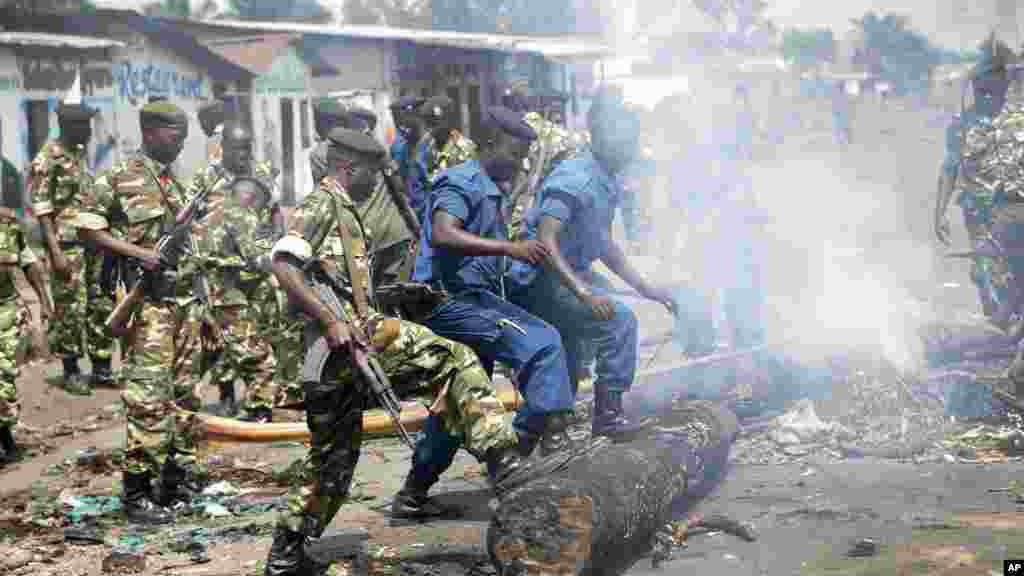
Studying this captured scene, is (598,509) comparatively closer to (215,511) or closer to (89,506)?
(215,511)

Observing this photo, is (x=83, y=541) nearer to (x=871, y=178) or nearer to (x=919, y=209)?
(x=919, y=209)

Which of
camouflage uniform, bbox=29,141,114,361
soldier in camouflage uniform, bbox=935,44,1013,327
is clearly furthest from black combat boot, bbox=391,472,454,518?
soldier in camouflage uniform, bbox=935,44,1013,327

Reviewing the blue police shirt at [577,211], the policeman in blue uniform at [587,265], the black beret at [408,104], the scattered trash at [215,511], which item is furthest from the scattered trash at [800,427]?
the black beret at [408,104]

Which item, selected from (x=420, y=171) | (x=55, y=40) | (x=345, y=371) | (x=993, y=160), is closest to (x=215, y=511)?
(x=345, y=371)

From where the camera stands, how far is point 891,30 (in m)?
68.4

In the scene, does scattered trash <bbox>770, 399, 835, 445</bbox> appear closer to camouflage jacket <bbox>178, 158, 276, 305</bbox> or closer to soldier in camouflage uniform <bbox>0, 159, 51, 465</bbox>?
camouflage jacket <bbox>178, 158, 276, 305</bbox>

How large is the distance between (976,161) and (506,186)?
12.3ft

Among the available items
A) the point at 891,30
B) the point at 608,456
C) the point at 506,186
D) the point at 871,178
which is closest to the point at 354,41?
the point at 871,178

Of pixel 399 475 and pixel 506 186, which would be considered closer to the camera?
pixel 399 475

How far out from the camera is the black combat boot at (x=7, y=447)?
25.5 feet

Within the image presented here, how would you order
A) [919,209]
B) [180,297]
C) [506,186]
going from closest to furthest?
1. [180,297]
2. [506,186]
3. [919,209]

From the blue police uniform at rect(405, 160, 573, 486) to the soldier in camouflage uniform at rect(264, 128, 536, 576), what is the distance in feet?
1.40

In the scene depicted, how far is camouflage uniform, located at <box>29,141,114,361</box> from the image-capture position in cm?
960

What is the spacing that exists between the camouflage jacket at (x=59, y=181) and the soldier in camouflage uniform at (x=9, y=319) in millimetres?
1604
